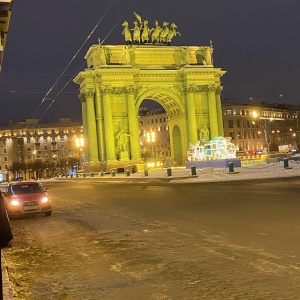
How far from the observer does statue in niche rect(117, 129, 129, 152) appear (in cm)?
6191

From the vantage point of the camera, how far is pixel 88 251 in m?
9.59

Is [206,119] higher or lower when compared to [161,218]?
higher

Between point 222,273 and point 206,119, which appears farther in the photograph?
point 206,119

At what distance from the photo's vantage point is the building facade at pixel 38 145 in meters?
139

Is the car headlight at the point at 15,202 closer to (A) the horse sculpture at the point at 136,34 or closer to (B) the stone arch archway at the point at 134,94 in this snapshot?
(B) the stone arch archway at the point at 134,94

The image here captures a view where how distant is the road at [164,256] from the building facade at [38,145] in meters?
124

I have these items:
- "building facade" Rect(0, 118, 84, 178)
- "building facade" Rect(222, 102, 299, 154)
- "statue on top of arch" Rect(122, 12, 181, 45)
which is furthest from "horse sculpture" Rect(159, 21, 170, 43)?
"building facade" Rect(0, 118, 84, 178)

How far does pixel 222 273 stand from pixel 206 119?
60.1 m

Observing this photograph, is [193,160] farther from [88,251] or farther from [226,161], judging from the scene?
[88,251]

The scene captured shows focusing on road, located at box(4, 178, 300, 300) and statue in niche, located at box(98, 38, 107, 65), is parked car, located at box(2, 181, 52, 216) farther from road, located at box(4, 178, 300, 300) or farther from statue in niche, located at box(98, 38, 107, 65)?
statue in niche, located at box(98, 38, 107, 65)

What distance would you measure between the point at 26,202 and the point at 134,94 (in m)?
47.0

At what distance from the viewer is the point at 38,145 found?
5527 inches

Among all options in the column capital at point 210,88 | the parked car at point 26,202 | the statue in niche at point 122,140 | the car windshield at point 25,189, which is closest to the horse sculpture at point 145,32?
the column capital at point 210,88

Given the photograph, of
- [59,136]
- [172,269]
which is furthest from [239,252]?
[59,136]
